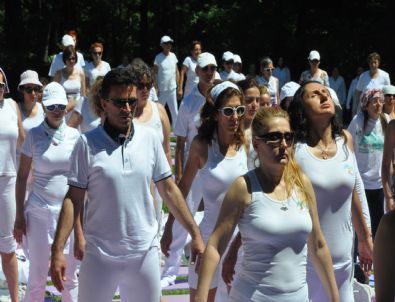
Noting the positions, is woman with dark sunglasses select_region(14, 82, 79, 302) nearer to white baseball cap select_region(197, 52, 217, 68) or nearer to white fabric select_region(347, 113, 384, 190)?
white baseball cap select_region(197, 52, 217, 68)

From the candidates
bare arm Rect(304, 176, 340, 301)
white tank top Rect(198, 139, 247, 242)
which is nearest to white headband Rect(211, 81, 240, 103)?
white tank top Rect(198, 139, 247, 242)

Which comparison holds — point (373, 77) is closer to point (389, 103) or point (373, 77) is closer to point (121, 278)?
point (389, 103)

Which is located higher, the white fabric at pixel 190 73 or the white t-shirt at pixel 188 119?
the white fabric at pixel 190 73

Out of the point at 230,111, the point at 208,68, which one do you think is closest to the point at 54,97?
the point at 230,111

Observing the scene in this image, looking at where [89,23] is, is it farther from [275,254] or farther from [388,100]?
[275,254]

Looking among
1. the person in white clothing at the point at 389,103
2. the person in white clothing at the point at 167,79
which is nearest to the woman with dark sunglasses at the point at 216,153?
the person in white clothing at the point at 389,103

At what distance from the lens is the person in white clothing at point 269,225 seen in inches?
189

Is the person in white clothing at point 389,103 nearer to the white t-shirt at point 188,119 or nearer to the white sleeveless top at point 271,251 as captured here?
the white t-shirt at point 188,119

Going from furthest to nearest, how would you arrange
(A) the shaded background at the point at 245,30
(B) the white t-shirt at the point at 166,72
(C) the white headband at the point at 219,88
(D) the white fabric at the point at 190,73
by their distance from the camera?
(A) the shaded background at the point at 245,30 → (D) the white fabric at the point at 190,73 → (B) the white t-shirt at the point at 166,72 → (C) the white headband at the point at 219,88

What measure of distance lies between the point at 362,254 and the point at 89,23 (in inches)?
1576

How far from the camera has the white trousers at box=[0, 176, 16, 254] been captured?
7.93 metres

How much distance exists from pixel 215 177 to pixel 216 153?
0.20 metres

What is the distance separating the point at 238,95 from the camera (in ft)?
22.4

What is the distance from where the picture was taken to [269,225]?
4793 millimetres
